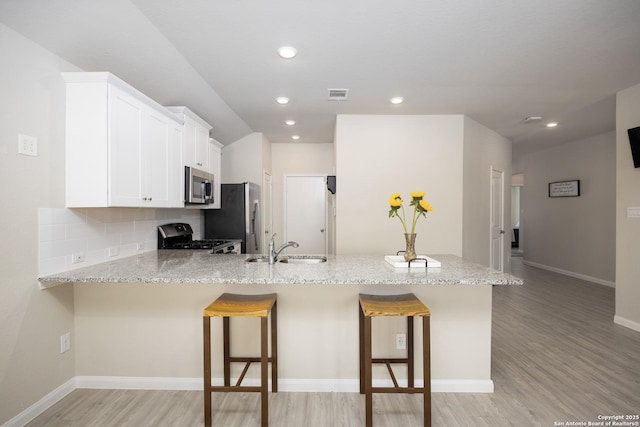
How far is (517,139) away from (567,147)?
1.23 m

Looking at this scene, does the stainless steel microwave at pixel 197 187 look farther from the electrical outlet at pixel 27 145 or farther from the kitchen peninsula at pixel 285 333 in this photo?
the electrical outlet at pixel 27 145

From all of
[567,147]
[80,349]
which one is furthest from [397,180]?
[567,147]

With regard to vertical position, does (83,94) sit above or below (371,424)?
above

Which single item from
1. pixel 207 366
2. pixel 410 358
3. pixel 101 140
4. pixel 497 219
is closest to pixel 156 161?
pixel 101 140

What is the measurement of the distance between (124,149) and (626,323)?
5071mm

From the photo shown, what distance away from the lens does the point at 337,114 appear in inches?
159

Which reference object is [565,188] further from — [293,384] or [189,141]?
[189,141]

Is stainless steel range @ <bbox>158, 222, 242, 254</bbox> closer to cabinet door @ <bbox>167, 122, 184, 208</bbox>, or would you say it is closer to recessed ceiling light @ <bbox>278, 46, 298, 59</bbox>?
cabinet door @ <bbox>167, 122, 184, 208</bbox>

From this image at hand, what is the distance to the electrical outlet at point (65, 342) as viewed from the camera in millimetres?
2195

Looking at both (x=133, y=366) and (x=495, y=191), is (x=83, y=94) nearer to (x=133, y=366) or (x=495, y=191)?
(x=133, y=366)

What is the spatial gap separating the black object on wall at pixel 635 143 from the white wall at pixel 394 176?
5.24 ft

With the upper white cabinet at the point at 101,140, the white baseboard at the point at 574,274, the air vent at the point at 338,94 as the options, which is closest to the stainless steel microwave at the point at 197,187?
the upper white cabinet at the point at 101,140

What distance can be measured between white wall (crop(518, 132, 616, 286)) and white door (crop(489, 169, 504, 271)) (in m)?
1.64

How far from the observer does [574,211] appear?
5918mm
